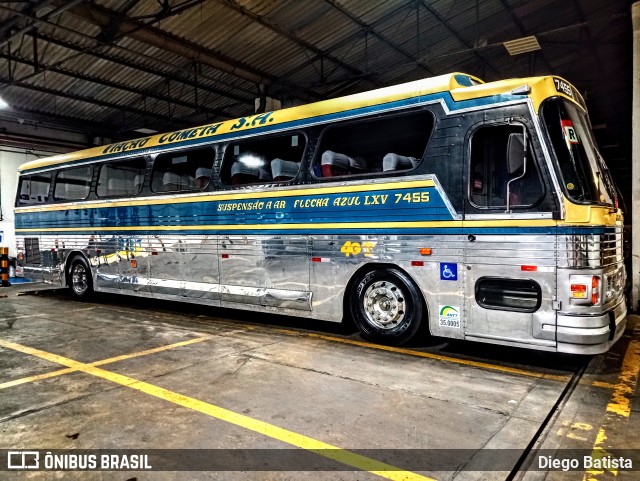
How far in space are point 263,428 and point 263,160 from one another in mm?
4499

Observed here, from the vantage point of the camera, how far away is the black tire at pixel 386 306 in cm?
549

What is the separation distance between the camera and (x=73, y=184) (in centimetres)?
1009

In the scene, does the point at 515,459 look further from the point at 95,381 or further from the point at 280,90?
the point at 280,90

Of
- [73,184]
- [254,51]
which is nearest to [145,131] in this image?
[254,51]

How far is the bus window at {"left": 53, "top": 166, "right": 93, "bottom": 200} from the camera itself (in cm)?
976

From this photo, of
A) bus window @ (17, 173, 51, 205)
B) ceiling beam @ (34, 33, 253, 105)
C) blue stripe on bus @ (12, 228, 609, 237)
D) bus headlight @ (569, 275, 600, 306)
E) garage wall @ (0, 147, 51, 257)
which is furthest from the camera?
garage wall @ (0, 147, 51, 257)

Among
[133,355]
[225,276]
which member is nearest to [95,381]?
[133,355]

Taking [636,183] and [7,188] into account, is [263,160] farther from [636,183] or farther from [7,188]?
[7,188]

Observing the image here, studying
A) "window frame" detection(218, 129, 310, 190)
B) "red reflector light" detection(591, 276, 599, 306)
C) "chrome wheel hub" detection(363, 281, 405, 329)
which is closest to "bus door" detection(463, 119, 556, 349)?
"red reflector light" detection(591, 276, 599, 306)

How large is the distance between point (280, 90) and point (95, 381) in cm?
1270

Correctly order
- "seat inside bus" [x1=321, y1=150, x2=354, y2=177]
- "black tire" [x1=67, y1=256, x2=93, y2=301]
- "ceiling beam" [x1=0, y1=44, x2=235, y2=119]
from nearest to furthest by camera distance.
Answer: "seat inside bus" [x1=321, y1=150, x2=354, y2=177] < "black tire" [x1=67, y1=256, x2=93, y2=301] < "ceiling beam" [x1=0, y1=44, x2=235, y2=119]

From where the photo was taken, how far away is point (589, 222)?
4301 millimetres

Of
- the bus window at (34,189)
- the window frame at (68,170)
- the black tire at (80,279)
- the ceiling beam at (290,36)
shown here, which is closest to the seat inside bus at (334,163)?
the window frame at (68,170)

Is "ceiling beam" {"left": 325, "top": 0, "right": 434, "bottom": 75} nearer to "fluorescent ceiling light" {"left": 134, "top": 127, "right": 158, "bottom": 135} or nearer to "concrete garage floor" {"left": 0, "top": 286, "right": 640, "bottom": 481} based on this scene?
"concrete garage floor" {"left": 0, "top": 286, "right": 640, "bottom": 481}
